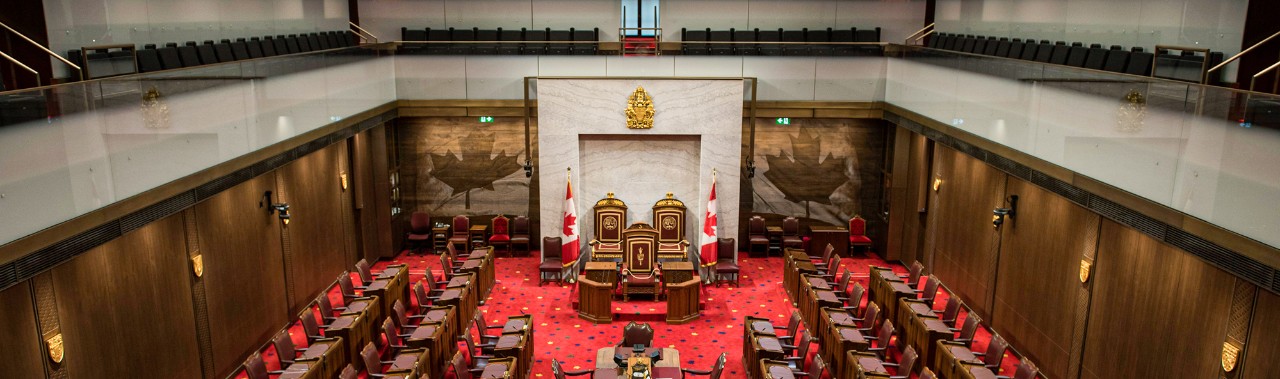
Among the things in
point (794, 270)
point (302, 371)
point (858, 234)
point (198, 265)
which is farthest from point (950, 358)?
point (198, 265)

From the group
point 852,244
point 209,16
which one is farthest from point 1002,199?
point 209,16

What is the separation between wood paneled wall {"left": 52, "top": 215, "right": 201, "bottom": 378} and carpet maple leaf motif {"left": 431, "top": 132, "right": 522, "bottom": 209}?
6808 millimetres

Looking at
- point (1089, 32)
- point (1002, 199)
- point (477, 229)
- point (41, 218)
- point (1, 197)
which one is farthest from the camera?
point (477, 229)

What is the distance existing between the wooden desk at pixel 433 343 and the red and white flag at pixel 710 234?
4957mm

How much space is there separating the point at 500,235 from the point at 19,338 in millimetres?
9119

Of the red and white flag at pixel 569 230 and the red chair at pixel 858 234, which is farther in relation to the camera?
the red chair at pixel 858 234

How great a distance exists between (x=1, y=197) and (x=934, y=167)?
11.9 metres

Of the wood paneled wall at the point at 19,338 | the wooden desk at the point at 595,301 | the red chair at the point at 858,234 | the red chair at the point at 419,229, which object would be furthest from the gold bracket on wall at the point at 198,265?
the red chair at the point at 858,234

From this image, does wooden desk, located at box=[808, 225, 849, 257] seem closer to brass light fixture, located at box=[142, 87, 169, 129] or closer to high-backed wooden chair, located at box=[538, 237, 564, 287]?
high-backed wooden chair, located at box=[538, 237, 564, 287]

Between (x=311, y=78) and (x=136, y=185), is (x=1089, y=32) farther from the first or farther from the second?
(x=136, y=185)

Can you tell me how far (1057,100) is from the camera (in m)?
8.58

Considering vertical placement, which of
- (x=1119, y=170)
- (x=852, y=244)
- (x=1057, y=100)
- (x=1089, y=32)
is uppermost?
(x=1089, y=32)

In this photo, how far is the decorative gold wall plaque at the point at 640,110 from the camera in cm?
1333

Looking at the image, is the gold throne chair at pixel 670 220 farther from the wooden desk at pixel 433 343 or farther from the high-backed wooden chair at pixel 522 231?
the wooden desk at pixel 433 343
